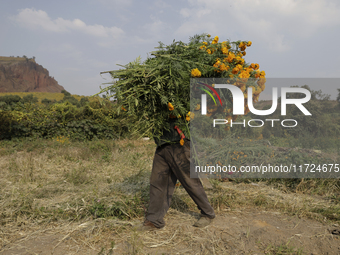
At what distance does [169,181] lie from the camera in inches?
118

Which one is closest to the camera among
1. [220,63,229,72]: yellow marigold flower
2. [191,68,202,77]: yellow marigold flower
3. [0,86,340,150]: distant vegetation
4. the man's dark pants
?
[191,68,202,77]: yellow marigold flower

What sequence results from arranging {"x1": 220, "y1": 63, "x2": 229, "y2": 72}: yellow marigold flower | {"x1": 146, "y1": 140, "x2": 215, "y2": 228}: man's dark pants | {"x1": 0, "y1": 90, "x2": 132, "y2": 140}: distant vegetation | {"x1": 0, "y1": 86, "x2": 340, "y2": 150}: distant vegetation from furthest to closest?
{"x1": 0, "y1": 90, "x2": 132, "y2": 140}: distant vegetation → {"x1": 0, "y1": 86, "x2": 340, "y2": 150}: distant vegetation → {"x1": 146, "y1": 140, "x2": 215, "y2": 228}: man's dark pants → {"x1": 220, "y1": 63, "x2": 229, "y2": 72}: yellow marigold flower

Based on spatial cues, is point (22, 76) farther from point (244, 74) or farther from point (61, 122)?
point (244, 74)

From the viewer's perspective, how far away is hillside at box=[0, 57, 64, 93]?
5862cm

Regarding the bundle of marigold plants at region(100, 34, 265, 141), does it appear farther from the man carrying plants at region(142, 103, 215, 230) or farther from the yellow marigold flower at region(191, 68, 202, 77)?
the man carrying plants at region(142, 103, 215, 230)

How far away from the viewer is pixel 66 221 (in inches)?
124

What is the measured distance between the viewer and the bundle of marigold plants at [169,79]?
8.02 ft

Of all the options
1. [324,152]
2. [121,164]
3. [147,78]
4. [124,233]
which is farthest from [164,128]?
[324,152]

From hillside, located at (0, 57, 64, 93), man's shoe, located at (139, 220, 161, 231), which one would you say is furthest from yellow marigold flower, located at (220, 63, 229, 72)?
hillside, located at (0, 57, 64, 93)

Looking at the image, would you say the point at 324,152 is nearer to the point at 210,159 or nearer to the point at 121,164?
the point at 210,159

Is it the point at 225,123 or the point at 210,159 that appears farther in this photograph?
the point at 210,159

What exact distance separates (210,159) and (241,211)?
1681mm

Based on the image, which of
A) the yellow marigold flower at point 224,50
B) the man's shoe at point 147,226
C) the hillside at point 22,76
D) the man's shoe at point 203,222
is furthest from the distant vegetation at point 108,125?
the hillside at point 22,76

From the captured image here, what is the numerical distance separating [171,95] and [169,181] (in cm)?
110
